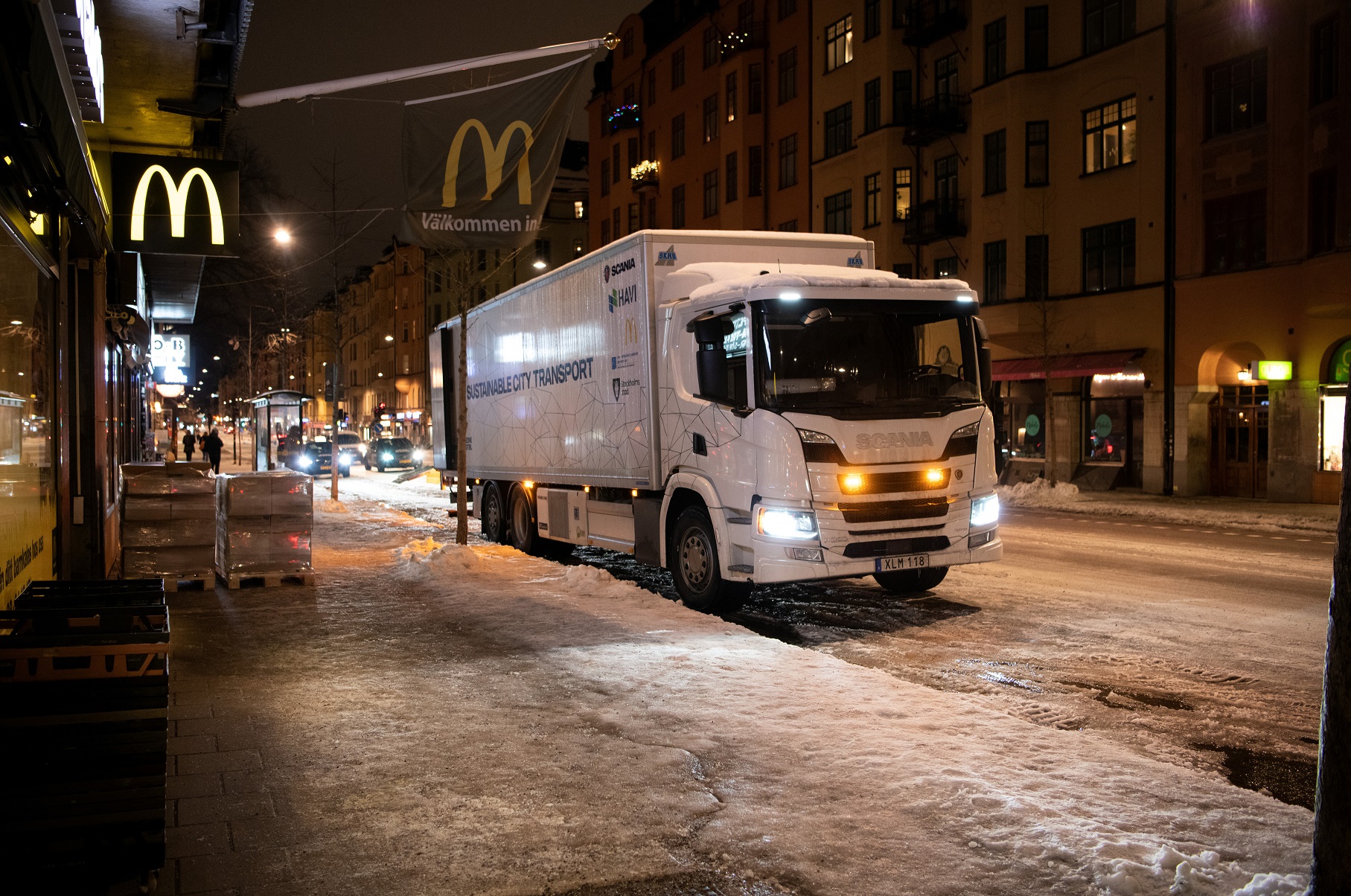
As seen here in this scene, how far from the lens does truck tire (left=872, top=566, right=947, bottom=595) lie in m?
11.6

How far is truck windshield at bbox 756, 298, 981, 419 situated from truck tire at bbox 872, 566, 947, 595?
2.12 metres

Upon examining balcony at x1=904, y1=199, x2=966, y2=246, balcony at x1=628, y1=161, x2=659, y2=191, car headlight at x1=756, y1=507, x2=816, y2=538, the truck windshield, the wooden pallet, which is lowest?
the wooden pallet

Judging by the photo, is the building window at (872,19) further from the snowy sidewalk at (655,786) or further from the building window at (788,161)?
the snowy sidewalk at (655,786)

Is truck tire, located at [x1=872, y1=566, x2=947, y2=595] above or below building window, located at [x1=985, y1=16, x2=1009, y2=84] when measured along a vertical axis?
below

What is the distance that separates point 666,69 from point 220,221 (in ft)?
152

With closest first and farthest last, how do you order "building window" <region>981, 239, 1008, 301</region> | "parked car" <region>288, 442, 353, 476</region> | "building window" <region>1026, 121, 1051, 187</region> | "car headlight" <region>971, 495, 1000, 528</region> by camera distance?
"car headlight" <region>971, 495, 1000, 528</region>
"building window" <region>1026, 121, 1051, 187</region>
"building window" <region>981, 239, 1008, 301</region>
"parked car" <region>288, 442, 353, 476</region>

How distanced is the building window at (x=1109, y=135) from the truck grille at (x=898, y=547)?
75.4ft

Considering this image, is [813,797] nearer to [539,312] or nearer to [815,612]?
[815,612]

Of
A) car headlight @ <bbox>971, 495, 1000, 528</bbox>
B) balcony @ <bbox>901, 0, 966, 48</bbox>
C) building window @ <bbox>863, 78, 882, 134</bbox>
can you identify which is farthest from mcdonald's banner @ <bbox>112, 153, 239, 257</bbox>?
building window @ <bbox>863, 78, 882, 134</bbox>

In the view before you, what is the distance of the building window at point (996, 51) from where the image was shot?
32438 mm

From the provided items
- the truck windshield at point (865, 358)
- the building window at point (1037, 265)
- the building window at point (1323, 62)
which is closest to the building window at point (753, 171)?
the building window at point (1037, 265)

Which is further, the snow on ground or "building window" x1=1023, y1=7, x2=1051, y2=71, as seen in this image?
"building window" x1=1023, y1=7, x2=1051, y2=71

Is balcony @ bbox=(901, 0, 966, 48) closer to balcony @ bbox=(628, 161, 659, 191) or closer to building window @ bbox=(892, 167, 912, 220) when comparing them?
building window @ bbox=(892, 167, 912, 220)

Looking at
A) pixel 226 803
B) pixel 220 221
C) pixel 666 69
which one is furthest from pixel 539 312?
pixel 666 69
